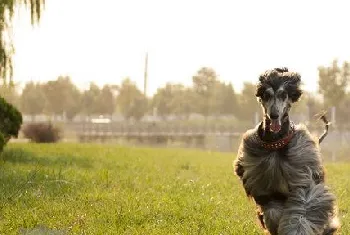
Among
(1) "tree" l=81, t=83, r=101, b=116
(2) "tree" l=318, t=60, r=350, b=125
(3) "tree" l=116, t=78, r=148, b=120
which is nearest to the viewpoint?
(2) "tree" l=318, t=60, r=350, b=125

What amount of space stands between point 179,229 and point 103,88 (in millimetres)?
80591

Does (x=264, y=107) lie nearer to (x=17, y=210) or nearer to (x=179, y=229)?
(x=179, y=229)

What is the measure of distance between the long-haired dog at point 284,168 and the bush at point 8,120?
12.6 meters

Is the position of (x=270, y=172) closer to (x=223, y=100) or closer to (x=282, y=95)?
(x=282, y=95)

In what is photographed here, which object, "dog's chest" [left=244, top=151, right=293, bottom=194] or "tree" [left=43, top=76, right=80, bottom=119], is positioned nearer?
"dog's chest" [left=244, top=151, right=293, bottom=194]

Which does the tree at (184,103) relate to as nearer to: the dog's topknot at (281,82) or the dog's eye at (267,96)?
the dog's topknot at (281,82)

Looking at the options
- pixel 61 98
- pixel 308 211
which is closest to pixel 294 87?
pixel 308 211

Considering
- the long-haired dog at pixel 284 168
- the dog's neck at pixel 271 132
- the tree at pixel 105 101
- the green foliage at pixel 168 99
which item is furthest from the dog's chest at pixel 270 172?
the tree at pixel 105 101

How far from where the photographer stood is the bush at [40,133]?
33469mm

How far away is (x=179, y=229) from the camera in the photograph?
7.20 metres

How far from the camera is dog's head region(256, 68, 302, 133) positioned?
5281 millimetres

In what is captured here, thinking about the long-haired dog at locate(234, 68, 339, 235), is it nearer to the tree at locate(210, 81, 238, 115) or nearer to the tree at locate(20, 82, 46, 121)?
the tree at locate(210, 81, 238, 115)

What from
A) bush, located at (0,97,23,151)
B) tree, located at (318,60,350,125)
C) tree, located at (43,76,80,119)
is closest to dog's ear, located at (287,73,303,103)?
bush, located at (0,97,23,151)

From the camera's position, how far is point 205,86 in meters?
79.7
